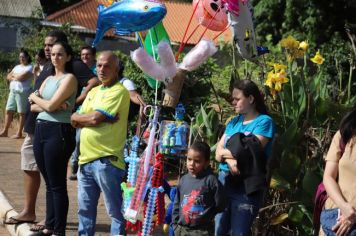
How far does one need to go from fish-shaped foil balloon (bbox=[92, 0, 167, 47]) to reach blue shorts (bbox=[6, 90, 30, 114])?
719 cm

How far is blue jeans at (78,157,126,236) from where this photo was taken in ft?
17.8

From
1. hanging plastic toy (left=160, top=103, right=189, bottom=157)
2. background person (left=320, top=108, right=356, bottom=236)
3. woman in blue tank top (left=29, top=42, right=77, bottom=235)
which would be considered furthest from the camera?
woman in blue tank top (left=29, top=42, right=77, bottom=235)

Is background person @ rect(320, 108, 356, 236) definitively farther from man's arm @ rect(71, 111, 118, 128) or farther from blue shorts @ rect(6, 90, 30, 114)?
blue shorts @ rect(6, 90, 30, 114)

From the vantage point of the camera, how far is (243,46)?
6.24m

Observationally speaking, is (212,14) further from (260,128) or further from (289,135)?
(260,128)

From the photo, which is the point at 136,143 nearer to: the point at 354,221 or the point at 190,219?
the point at 190,219

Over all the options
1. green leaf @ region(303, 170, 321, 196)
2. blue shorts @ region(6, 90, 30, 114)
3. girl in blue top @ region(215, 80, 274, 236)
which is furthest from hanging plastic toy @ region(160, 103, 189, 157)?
blue shorts @ region(6, 90, 30, 114)

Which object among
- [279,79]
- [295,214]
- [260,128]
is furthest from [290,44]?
[295,214]

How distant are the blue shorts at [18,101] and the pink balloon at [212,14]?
700 centimetres

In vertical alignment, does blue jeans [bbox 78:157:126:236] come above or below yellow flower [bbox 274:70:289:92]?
below

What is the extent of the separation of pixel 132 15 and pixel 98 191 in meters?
1.55

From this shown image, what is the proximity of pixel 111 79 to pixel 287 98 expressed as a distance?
5.63 feet

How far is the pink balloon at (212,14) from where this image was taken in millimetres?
5969

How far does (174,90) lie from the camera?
536cm
